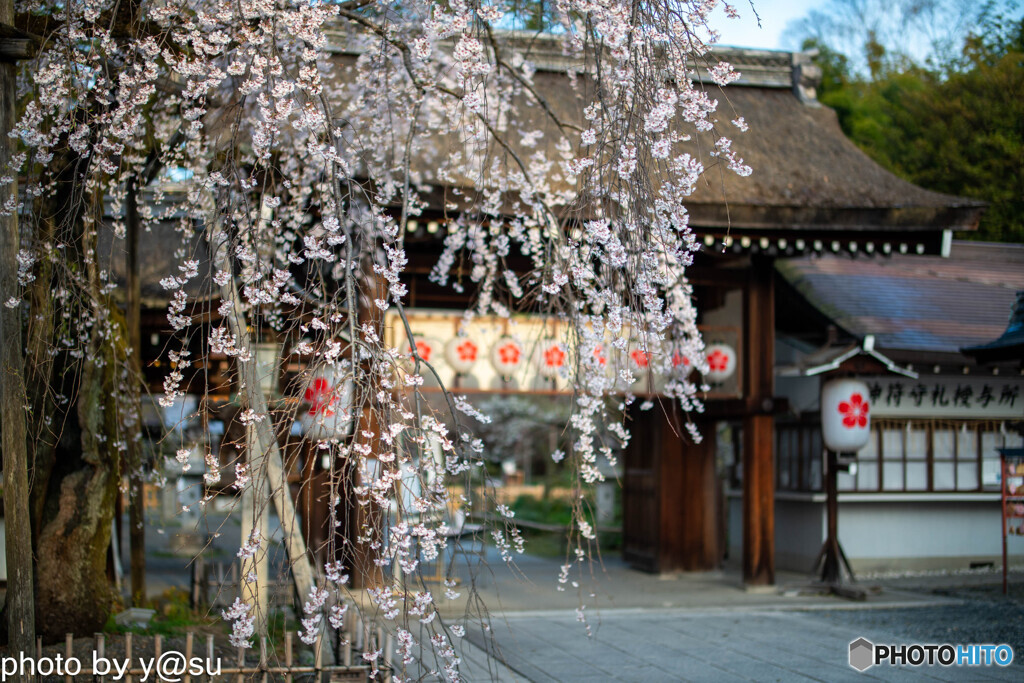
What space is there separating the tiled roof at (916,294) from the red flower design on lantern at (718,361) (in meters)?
1.91

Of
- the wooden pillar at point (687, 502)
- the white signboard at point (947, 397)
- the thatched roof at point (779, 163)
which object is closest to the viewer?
the thatched roof at point (779, 163)

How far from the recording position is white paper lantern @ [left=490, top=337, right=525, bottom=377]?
9.42 meters

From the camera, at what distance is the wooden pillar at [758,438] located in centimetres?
998

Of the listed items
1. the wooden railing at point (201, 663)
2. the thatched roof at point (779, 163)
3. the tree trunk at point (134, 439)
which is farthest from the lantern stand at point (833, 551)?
the tree trunk at point (134, 439)

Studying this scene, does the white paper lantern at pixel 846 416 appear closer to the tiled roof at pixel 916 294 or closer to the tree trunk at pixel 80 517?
the tiled roof at pixel 916 294

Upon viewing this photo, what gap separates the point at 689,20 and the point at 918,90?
20.5 m

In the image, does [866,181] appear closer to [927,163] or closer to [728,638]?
[728,638]

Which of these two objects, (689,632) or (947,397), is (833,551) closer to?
(689,632)

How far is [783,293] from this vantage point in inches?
468

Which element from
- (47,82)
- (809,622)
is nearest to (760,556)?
(809,622)

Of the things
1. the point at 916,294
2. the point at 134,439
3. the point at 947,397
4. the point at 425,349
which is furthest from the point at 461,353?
the point at 916,294

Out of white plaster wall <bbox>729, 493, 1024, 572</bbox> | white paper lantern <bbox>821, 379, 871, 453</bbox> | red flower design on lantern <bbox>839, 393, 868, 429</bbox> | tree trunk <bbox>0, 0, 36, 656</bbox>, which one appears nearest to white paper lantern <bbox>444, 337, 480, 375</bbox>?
white paper lantern <bbox>821, 379, 871, 453</bbox>

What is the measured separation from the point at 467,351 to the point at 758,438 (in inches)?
138

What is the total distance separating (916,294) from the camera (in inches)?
496
